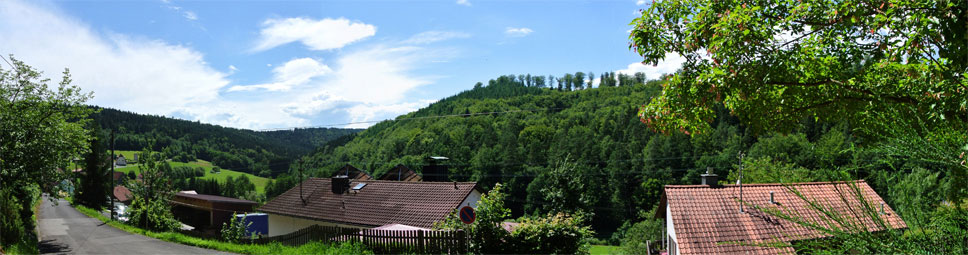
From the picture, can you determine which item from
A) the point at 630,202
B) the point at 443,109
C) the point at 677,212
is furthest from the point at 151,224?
the point at 443,109

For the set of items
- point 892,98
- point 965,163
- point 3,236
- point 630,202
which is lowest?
point 630,202

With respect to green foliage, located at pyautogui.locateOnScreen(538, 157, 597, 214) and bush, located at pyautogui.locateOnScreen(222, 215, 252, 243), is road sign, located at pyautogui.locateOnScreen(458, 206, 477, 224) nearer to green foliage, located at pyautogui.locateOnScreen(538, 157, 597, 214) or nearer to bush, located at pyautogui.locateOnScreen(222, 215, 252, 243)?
bush, located at pyautogui.locateOnScreen(222, 215, 252, 243)

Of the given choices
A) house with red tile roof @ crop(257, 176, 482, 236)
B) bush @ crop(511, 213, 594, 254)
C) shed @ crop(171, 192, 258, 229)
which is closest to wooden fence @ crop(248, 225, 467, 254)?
bush @ crop(511, 213, 594, 254)

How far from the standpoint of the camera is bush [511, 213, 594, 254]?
11.8 meters

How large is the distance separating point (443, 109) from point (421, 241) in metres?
105

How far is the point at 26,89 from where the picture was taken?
1717cm

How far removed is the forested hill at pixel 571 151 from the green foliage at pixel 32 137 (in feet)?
121

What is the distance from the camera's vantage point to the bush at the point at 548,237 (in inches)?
463

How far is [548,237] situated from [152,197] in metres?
25.1

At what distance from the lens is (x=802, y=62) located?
14.4 feet

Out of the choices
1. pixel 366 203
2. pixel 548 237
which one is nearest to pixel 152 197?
pixel 366 203

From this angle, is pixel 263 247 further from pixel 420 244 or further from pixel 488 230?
pixel 488 230

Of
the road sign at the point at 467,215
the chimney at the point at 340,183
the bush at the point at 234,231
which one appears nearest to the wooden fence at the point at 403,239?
the road sign at the point at 467,215

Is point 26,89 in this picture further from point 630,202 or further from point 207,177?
point 630,202
